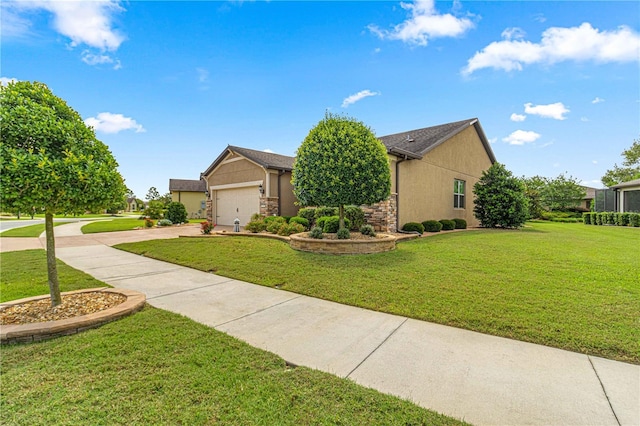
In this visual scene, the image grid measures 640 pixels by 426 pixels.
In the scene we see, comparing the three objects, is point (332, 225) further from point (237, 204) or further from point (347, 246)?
point (237, 204)

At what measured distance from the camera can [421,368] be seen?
99.7 inches

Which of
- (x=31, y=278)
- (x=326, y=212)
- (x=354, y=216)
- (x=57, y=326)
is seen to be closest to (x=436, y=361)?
(x=57, y=326)

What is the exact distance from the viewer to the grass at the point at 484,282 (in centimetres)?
328

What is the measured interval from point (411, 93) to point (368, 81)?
219cm

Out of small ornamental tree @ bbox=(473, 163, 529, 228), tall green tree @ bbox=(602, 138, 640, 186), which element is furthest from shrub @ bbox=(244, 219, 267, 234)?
tall green tree @ bbox=(602, 138, 640, 186)

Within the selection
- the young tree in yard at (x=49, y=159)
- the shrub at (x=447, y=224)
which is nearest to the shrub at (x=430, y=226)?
the shrub at (x=447, y=224)

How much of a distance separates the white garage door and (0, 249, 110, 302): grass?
29.3 ft

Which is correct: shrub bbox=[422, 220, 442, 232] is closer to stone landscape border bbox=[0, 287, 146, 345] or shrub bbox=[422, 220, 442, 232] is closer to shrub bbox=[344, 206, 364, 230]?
shrub bbox=[344, 206, 364, 230]

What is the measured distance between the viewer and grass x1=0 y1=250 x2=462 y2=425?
1863 mm

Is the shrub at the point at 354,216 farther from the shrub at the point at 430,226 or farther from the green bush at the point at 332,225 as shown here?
the shrub at the point at 430,226

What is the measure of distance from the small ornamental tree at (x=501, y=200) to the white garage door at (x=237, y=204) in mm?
12612

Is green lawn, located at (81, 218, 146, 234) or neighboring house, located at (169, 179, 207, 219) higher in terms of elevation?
neighboring house, located at (169, 179, 207, 219)

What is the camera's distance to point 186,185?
1384 inches

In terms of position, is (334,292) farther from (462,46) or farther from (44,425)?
(462,46)
